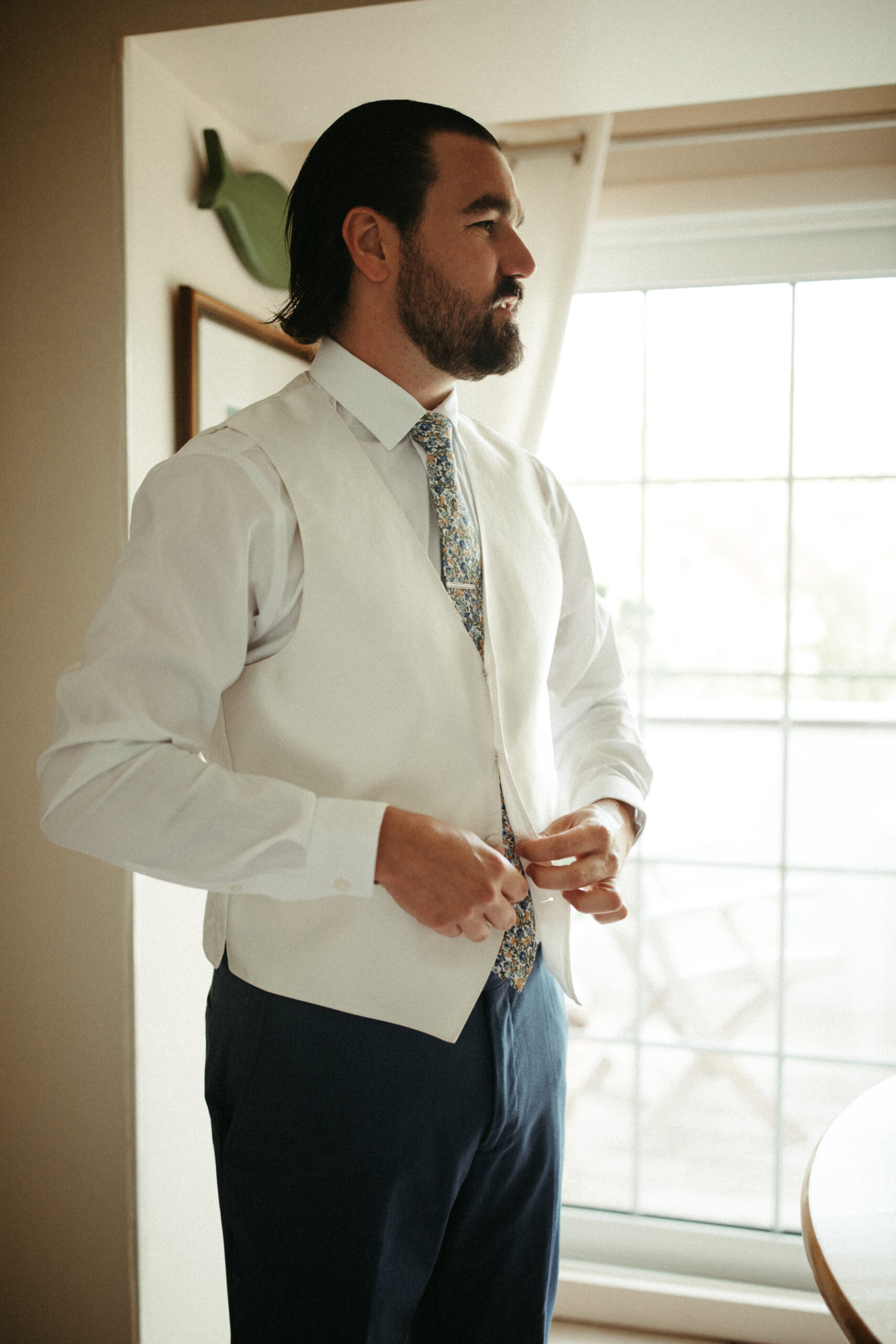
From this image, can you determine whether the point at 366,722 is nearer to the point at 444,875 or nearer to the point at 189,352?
the point at 444,875

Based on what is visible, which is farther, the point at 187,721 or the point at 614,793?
the point at 614,793

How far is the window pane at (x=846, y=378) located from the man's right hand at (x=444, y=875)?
4.71 feet

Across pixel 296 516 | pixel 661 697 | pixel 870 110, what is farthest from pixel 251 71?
pixel 661 697

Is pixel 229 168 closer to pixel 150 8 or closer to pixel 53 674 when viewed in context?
pixel 150 8

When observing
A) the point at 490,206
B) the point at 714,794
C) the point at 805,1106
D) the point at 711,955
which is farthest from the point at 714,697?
the point at 490,206

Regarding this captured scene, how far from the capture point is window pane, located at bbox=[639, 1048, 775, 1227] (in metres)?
2.08

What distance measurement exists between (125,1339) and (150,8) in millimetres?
1920

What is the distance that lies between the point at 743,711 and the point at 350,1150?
4.46 ft

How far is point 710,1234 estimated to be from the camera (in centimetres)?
207

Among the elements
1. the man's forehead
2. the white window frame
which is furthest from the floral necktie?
the white window frame

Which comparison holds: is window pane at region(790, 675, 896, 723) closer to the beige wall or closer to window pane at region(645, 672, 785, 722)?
window pane at region(645, 672, 785, 722)

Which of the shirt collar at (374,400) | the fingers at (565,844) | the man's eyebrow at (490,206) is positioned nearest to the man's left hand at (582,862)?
the fingers at (565,844)

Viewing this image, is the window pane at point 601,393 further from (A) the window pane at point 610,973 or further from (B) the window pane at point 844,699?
(A) the window pane at point 610,973

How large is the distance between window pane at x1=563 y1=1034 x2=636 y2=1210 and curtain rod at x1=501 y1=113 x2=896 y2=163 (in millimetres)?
1871
